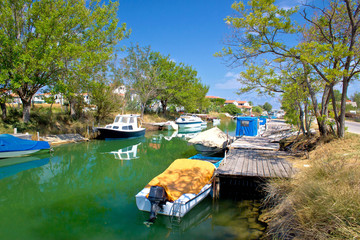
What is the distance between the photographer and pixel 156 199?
20.4ft

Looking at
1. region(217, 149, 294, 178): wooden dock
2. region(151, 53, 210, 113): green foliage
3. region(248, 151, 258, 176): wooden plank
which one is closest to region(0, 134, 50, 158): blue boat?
region(217, 149, 294, 178): wooden dock

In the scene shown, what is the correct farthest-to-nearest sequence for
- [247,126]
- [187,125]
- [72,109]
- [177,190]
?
[187,125], [72,109], [247,126], [177,190]

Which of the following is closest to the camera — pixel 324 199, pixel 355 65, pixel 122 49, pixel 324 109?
pixel 324 199

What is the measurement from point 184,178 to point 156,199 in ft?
5.30

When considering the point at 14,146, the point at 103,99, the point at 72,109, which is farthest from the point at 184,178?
the point at 72,109

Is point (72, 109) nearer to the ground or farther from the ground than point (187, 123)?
farther from the ground

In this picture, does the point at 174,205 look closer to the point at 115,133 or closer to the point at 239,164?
the point at 239,164

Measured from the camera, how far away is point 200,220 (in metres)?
6.95

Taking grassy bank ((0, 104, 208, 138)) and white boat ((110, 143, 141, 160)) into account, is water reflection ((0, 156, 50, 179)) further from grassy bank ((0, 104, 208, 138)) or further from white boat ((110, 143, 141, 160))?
grassy bank ((0, 104, 208, 138))

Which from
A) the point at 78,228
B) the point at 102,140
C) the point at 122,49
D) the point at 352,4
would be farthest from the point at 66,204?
the point at 122,49

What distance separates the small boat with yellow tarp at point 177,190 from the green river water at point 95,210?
0.46m

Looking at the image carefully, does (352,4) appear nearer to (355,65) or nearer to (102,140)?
(355,65)

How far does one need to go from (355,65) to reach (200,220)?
8524 millimetres

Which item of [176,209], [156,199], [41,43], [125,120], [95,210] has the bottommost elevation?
[95,210]
